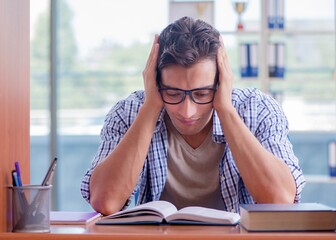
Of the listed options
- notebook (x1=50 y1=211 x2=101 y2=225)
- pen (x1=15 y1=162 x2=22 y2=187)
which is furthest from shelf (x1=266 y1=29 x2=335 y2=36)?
pen (x1=15 y1=162 x2=22 y2=187)

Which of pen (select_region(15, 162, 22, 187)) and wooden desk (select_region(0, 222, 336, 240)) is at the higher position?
pen (select_region(15, 162, 22, 187))

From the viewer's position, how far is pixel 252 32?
4.57 m

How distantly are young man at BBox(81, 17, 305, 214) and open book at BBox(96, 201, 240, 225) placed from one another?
395mm

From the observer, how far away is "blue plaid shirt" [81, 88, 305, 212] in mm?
2117

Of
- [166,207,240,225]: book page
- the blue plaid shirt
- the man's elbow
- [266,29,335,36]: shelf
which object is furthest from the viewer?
[266,29,335,36]: shelf

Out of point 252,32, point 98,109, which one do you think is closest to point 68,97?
point 98,109

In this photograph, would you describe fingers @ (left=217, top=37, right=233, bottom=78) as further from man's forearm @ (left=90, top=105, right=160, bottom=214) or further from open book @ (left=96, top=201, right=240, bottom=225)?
open book @ (left=96, top=201, right=240, bottom=225)

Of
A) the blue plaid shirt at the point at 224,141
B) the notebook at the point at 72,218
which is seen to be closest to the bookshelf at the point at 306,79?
the blue plaid shirt at the point at 224,141

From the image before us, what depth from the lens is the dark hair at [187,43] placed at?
2.06m

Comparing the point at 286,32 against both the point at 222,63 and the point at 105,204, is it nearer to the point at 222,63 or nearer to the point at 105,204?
the point at 222,63

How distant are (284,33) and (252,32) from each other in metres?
0.20

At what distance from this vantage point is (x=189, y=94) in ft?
6.64

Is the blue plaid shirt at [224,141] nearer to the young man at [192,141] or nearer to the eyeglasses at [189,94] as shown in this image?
the young man at [192,141]

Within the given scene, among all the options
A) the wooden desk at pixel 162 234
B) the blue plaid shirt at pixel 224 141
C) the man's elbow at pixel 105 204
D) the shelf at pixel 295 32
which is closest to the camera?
the wooden desk at pixel 162 234
